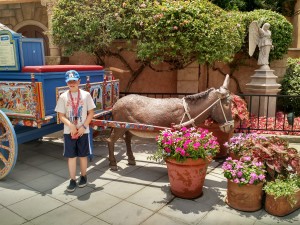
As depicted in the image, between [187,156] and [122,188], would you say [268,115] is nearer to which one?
[187,156]

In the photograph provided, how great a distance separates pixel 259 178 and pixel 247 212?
525mm

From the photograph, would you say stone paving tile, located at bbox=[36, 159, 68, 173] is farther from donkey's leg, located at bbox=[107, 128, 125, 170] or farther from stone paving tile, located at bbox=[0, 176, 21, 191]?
donkey's leg, located at bbox=[107, 128, 125, 170]

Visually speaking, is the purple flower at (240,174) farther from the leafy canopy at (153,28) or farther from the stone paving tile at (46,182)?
the leafy canopy at (153,28)

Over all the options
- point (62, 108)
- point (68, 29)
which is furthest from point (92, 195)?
point (68, 29)

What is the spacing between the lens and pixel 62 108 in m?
4.20

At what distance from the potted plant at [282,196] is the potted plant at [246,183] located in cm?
12

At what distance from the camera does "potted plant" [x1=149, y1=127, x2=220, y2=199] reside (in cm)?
400

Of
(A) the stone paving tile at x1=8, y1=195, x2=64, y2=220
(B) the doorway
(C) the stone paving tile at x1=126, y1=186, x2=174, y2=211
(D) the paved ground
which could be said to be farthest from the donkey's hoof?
(B) the doorway

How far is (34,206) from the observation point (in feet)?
13.1

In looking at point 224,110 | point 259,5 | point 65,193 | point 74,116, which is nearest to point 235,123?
point 224,110

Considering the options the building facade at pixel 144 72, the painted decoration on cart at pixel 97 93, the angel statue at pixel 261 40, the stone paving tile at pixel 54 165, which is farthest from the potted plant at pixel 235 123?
the angel statue at pixel 261 40

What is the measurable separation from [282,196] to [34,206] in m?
3.35

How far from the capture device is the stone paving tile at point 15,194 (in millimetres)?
4125

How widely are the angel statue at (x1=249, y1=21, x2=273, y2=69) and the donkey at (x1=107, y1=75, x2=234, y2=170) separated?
189 inches
